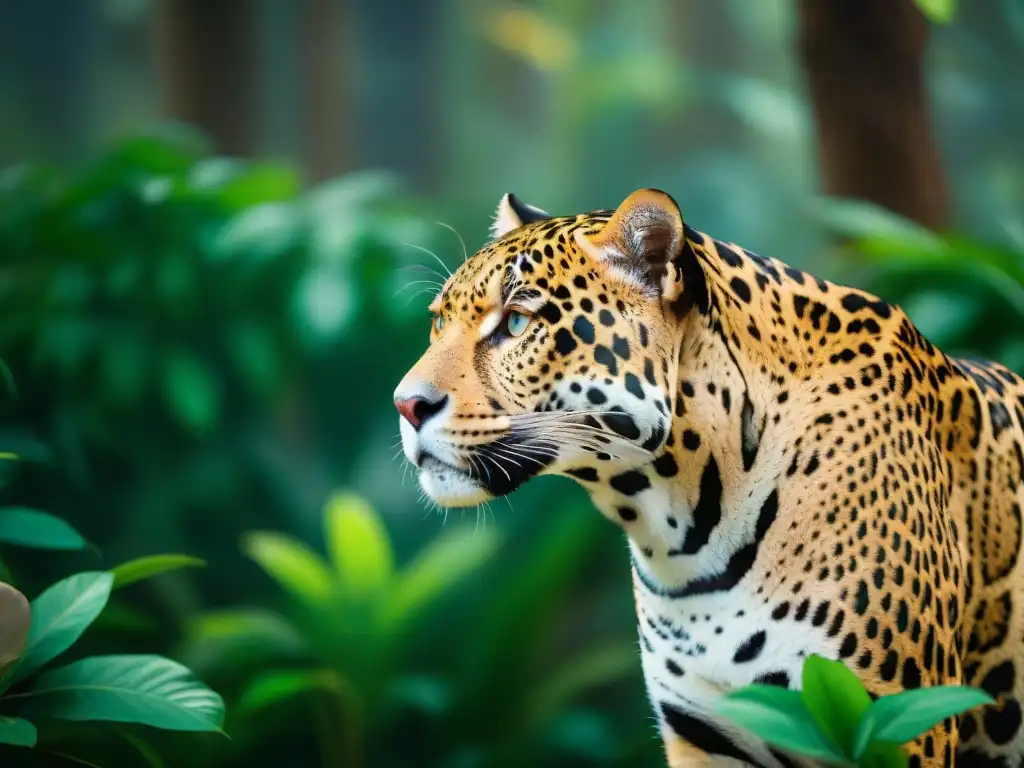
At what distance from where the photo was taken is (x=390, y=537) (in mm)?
6270

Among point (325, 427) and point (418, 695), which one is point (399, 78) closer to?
point (325, 427)

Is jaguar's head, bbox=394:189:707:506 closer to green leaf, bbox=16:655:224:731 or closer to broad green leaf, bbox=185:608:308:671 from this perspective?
green leaf, bbox=16:655:224:731

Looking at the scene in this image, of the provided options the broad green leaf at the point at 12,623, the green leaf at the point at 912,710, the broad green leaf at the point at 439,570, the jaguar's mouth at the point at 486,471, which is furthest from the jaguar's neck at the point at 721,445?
the broad green leaf at the point at 439,570

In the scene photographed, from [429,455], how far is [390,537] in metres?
3.55

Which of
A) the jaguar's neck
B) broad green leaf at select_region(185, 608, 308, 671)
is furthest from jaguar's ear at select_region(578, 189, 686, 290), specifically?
broad green leaf at select_region(185, 608, 308, 671)

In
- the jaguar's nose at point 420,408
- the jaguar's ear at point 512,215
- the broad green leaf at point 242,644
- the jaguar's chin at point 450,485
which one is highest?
the jaguar's ear at point 512,215

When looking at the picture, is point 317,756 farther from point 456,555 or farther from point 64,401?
point 64,401

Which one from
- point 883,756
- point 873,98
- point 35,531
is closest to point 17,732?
point 35,531

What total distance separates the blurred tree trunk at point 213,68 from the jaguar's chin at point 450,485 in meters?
6.73

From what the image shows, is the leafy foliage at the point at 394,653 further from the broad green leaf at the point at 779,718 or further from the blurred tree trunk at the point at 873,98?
the broad green leaf at the point at 779,718

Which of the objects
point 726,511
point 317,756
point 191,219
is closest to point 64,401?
point 191,219

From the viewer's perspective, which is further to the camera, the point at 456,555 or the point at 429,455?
the point at 456,555

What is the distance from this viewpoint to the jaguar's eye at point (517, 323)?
2805mm

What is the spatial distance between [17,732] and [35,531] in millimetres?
731
